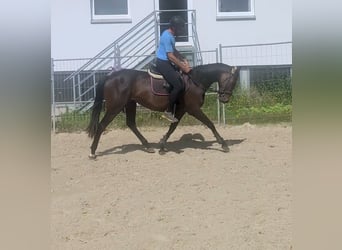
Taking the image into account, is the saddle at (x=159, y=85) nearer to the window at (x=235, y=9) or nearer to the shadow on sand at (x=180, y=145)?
the shadow on sand at (x=180, y=145)

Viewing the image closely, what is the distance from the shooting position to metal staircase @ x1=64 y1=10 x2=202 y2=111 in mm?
12492

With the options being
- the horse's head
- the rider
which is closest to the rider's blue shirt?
the rider

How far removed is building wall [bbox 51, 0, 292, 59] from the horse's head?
5384 millimetres

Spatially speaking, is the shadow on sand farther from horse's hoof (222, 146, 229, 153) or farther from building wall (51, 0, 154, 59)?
building wall (51, 0, 154, 59)

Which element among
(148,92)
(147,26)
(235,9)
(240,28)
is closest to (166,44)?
(148,92)

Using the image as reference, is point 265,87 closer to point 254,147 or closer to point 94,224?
point 254,147

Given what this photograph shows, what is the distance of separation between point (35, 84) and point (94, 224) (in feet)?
9.25

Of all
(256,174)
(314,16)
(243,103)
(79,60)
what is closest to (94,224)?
(256,174)

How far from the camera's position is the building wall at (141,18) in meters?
13.7

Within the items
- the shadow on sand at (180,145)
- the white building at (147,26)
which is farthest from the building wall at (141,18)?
the shadow on sand at (180,145)

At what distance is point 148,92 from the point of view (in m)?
8.45

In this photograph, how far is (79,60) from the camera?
1322 cm

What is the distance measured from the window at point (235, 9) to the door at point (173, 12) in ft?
3.01

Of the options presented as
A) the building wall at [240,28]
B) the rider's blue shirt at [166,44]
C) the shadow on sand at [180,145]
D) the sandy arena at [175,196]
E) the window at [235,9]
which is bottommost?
the sandy arena at [175,196]
